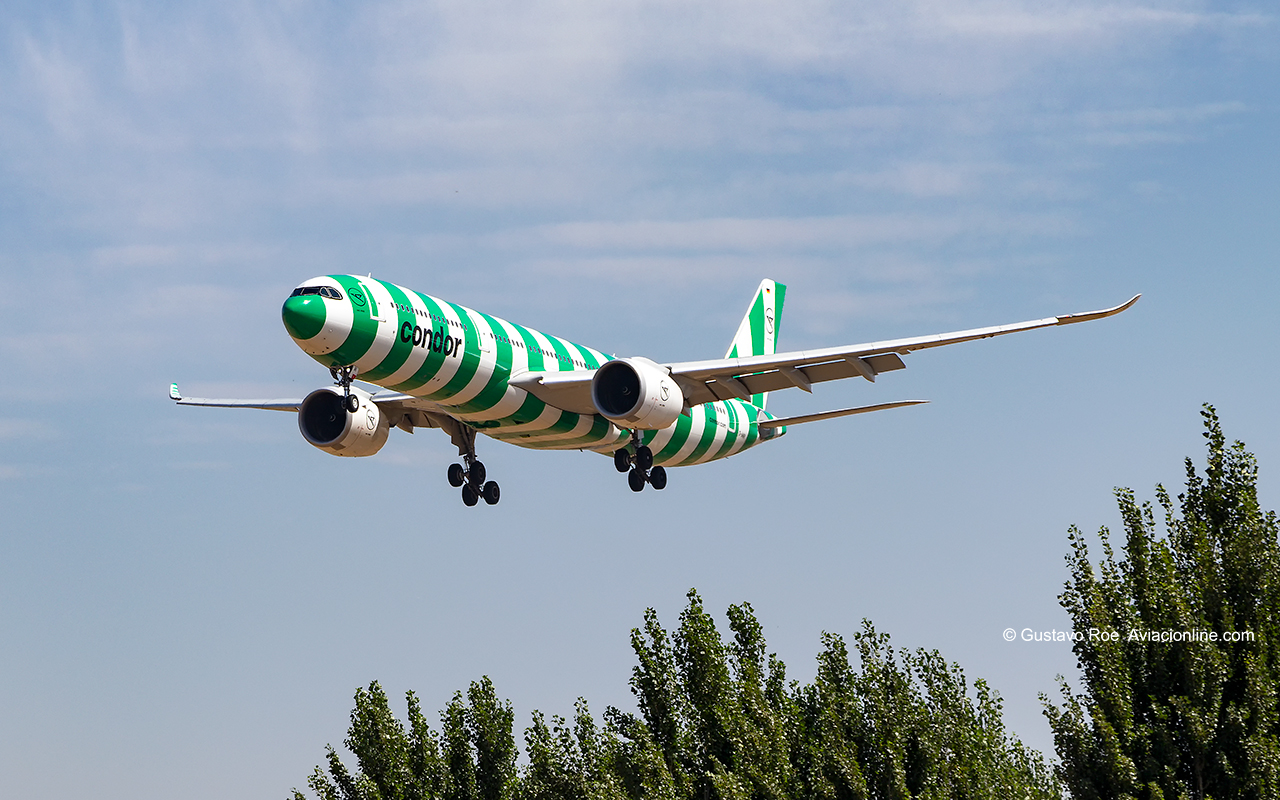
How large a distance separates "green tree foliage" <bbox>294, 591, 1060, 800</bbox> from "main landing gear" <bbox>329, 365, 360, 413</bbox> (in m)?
8.72

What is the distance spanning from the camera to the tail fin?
53.2 m

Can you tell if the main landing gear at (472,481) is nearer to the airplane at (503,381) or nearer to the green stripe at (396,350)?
the airplane at (503,381)

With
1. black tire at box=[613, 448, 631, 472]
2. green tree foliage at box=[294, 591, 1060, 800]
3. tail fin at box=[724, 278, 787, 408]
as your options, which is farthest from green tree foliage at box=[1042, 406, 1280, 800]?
tail fin at box=[724, 278, 787, 408]

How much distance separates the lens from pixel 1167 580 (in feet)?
112

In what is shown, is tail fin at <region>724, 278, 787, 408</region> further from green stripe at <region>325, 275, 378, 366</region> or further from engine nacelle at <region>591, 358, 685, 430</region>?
green stripe at <region>325, 275, 378, 366</region>

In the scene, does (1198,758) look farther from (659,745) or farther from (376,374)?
(376,374)

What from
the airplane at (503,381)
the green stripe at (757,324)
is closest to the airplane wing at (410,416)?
the airplane at (503,381)

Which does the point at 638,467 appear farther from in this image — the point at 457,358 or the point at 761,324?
the point at 761,324

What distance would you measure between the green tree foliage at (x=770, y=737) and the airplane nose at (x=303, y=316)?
11208 millimetres

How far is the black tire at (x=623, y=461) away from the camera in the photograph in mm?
41969

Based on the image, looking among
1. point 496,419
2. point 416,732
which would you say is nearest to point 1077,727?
point 496,419

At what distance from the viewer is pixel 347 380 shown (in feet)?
119

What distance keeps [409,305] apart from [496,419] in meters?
4.53

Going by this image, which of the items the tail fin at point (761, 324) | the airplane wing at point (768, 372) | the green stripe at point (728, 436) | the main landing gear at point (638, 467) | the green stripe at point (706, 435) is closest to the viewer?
the airplane wing at point (768, 372)
